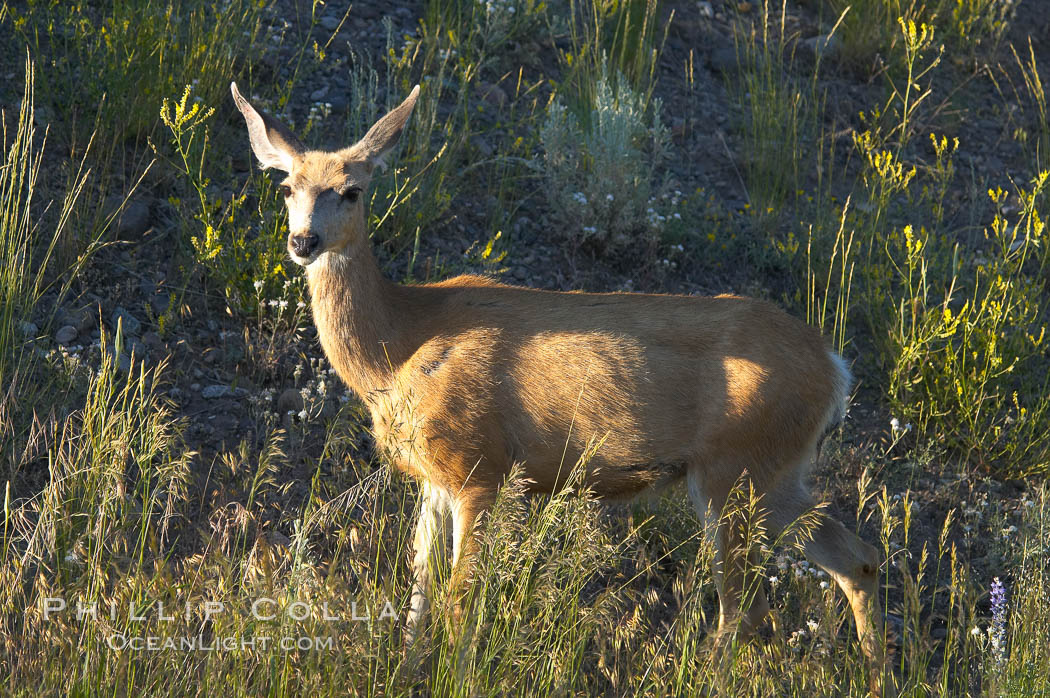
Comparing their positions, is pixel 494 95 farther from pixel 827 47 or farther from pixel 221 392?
pixel 221 392

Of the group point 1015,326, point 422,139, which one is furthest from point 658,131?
point 1015,326

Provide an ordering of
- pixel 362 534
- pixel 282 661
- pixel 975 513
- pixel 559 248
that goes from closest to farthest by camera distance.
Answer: pixel 282 661 < pixel 362 534 < pixel 975 513 < pixel 559 248

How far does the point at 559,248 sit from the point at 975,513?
9.72 feet

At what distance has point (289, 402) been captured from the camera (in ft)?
20.1

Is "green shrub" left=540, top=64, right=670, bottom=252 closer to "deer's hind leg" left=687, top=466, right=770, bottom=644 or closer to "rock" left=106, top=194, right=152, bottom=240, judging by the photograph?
"rock" left=106, top=194, right=152, bottom=240

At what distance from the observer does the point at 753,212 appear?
26.5ft

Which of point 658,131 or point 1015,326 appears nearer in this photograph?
point 1015,326

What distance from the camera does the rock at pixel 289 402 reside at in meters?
6.12

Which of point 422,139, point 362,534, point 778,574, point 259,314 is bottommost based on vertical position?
point 778,574

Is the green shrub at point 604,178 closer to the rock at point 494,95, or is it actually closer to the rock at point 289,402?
the rock at point 494,95

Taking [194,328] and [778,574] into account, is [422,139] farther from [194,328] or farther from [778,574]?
[778,574]

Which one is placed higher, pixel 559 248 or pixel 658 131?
pixel 658 131

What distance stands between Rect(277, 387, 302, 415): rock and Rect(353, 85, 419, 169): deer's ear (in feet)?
4.68

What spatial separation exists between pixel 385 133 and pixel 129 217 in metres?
2.20
